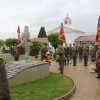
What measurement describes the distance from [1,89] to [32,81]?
4.17 meters

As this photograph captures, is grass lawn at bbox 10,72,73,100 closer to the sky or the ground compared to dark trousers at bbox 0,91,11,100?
closer to the ground

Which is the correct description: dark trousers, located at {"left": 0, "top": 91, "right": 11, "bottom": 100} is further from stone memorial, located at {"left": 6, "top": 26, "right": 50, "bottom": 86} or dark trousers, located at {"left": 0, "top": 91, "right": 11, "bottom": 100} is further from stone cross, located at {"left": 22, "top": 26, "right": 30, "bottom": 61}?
stone cross, located at {"left": 22, "top": 26, "right": 30, "bottom": 61}

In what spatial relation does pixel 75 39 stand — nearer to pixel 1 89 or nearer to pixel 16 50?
pixel 16 50

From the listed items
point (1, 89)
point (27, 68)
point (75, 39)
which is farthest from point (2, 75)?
point (75, 39)

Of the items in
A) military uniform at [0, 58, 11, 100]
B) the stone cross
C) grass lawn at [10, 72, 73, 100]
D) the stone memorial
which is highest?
the stone cross

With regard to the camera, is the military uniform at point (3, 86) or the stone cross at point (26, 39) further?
the stone cross at point (26, 39)

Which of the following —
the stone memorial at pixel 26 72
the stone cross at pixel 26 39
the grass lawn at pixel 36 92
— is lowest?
the grass lawn at pixel 36 92

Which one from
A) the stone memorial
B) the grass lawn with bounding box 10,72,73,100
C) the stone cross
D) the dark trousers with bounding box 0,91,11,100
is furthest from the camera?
the stone cross

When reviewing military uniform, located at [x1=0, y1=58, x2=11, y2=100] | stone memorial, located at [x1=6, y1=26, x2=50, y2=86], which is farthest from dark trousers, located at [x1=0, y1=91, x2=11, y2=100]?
stone memorial, located at [x1=6, y1=26, x2=50, y2=86]

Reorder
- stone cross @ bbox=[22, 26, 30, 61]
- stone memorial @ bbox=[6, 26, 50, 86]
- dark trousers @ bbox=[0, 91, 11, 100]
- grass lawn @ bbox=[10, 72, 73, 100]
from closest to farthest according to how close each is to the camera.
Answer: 1. dark trousers @ bbox=[0, 91, 11, 100]
2. grass lawn @ bbox=[10, 72, 73, 100]
3. stone memorial @ bbox=[6, 26, 50, 86]
4. stone cross @ bbox=[22, 26, 30, 61]

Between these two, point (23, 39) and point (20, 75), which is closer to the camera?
point (20, 75)

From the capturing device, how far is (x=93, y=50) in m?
12.3

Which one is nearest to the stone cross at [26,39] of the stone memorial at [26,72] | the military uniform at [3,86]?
the stone memorial at [26,72]

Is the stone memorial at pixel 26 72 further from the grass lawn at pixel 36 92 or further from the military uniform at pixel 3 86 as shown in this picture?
the military uniform at pixel 3 86
